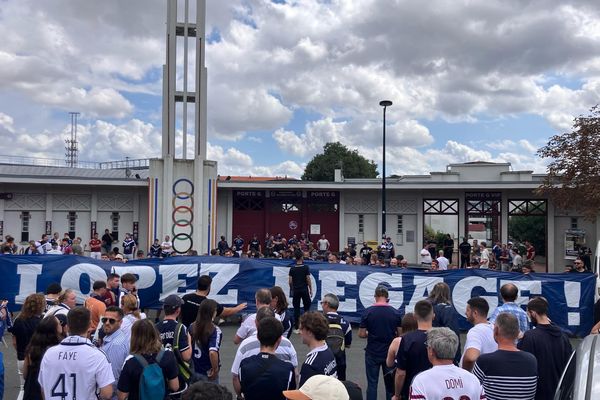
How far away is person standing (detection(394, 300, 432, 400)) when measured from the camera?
5453mm

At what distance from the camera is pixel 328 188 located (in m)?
30.4

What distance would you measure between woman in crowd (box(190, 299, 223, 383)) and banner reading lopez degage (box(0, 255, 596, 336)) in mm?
7451

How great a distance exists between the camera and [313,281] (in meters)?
13.6

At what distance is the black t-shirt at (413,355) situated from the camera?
545 centimetres

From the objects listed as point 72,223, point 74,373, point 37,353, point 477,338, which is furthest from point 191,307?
point 72,223

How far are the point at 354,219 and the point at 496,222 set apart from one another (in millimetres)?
8192

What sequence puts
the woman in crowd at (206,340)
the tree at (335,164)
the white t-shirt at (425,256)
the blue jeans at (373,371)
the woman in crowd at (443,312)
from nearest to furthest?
1. the woman in crowd at (206,340)
2. the woman in crowd at (443,312)
3. the blue jeans at (373,371)
4. the white t-shirt at (425,256)
5. the tree at (335,164)

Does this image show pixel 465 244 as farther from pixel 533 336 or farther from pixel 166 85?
pixel 533 336

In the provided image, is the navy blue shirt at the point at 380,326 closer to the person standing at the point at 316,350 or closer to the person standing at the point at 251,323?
the person standing at the point at 251,323

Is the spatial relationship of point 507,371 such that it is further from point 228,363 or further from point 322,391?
point 228,363

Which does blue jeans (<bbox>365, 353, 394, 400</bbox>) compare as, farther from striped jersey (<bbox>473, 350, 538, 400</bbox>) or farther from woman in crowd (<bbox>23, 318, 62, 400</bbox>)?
woman in crowd (<bbox>23, 318, 62, 400</bbox>)

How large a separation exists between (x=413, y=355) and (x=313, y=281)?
8.20m

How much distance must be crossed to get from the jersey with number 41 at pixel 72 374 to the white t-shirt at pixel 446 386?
268 cm

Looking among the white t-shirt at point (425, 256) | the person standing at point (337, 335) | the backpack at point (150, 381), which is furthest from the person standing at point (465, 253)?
the backpack at point (150, 381)
